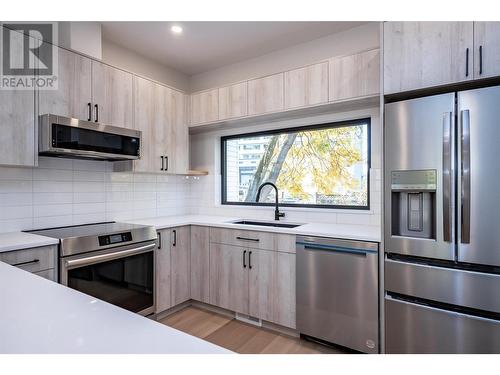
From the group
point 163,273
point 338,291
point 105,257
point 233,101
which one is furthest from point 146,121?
point 338,291

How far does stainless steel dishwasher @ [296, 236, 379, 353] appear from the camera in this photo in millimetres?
2072

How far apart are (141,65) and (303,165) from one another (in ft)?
6.95

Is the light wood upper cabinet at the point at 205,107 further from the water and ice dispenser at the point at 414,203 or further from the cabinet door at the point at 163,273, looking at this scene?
the water and ice dispenser at the point at 414,203

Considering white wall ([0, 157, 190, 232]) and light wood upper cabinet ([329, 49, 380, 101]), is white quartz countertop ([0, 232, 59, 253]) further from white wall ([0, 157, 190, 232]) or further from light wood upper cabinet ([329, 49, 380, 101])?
light wood upper cabinet ([329, 49, 380, 101])

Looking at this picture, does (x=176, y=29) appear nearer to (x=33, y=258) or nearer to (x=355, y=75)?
(x=355, y=75)

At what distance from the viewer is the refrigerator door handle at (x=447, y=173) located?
1.75 metres

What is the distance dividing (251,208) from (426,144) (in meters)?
1.94

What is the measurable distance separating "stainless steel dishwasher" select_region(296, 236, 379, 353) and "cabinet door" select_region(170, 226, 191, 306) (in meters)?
1.20

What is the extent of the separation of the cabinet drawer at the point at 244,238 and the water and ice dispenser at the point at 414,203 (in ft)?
→ 3.29

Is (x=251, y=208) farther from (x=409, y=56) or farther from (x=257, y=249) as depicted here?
(x=409, y=56)

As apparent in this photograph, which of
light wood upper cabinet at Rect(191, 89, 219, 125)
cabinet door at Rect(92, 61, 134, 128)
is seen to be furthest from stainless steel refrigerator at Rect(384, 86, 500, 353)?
cabinet door at Rect(92, 61, 134, 128)
